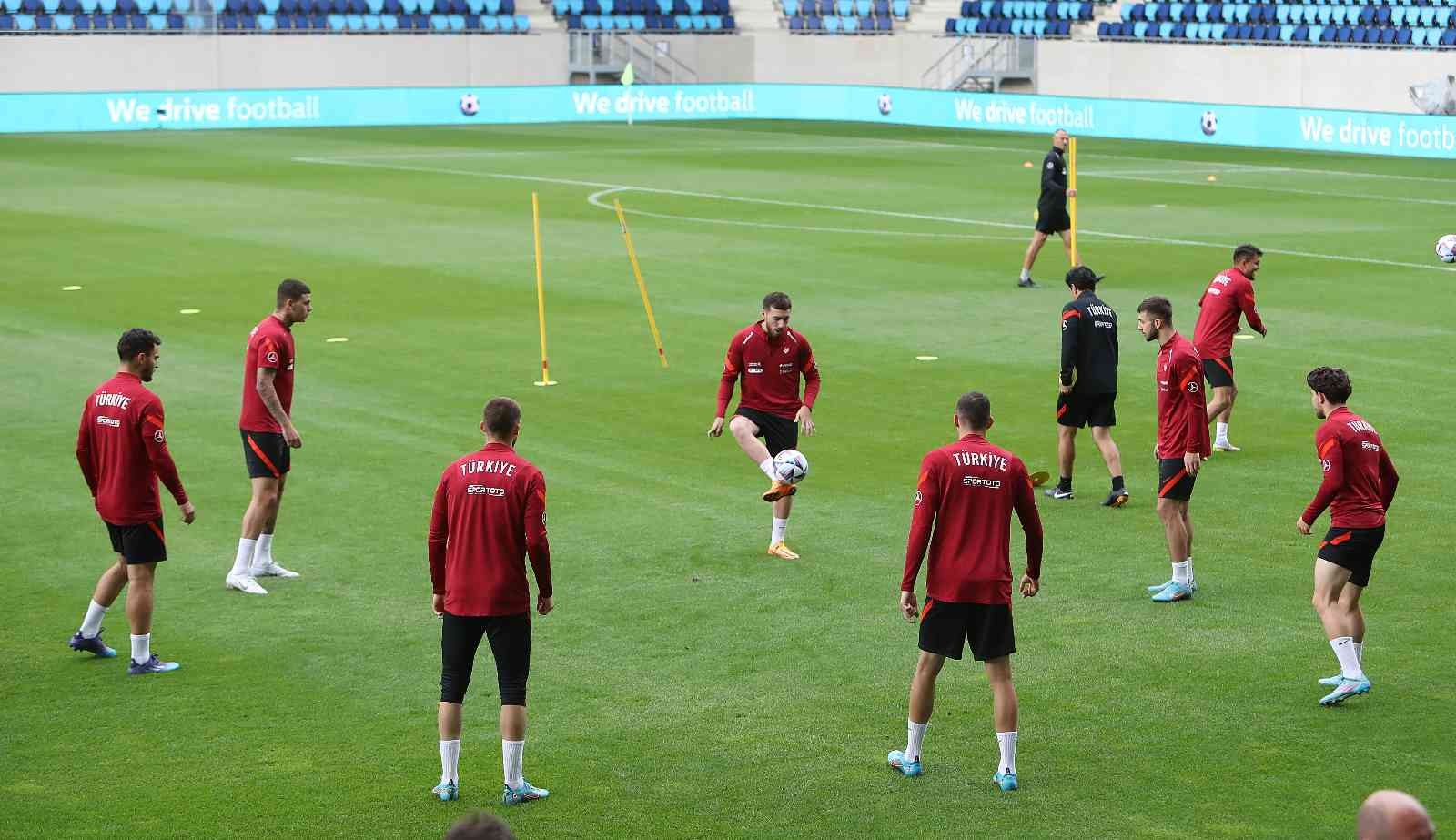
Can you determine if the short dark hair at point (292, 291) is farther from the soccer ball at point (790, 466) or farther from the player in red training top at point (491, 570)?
the player in red training top at point (491, 570)

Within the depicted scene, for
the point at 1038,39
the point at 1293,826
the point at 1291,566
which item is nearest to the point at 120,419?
the point at 1293,826

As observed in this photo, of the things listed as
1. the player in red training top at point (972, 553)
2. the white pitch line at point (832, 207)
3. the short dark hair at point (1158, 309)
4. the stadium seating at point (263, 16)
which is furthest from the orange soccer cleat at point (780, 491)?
the stadium seating at point (263, 16)

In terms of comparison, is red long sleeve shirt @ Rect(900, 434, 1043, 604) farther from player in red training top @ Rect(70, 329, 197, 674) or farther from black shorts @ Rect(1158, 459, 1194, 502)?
player in red training top @ Rect(70, 329, 197, 674)

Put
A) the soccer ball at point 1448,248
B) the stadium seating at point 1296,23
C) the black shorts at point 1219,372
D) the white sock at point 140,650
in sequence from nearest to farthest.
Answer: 1. the white sock at point 140,650
2. the black shorts at point 1219,372
3. the soccer ball at point 1448,248
4. the stadium seating at point 1296,23

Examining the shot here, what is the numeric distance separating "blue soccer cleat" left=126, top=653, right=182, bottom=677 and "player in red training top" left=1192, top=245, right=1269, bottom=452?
9.41m

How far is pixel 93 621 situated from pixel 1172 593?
22.5 ft

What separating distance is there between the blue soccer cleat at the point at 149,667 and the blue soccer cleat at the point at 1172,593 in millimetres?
6274

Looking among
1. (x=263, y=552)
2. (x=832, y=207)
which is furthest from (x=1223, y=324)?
(x=832, y=207)

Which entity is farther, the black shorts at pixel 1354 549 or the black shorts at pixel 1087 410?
the black shorts at pixel 1087 410

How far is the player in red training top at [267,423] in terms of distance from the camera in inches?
512

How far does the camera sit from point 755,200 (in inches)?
1484

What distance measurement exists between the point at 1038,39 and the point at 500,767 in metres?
59.7

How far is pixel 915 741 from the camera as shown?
31.8ft

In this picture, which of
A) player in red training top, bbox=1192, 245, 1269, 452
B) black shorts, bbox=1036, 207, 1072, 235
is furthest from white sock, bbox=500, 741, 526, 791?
black shorts, bbox=1036, 207, 1072, 235
